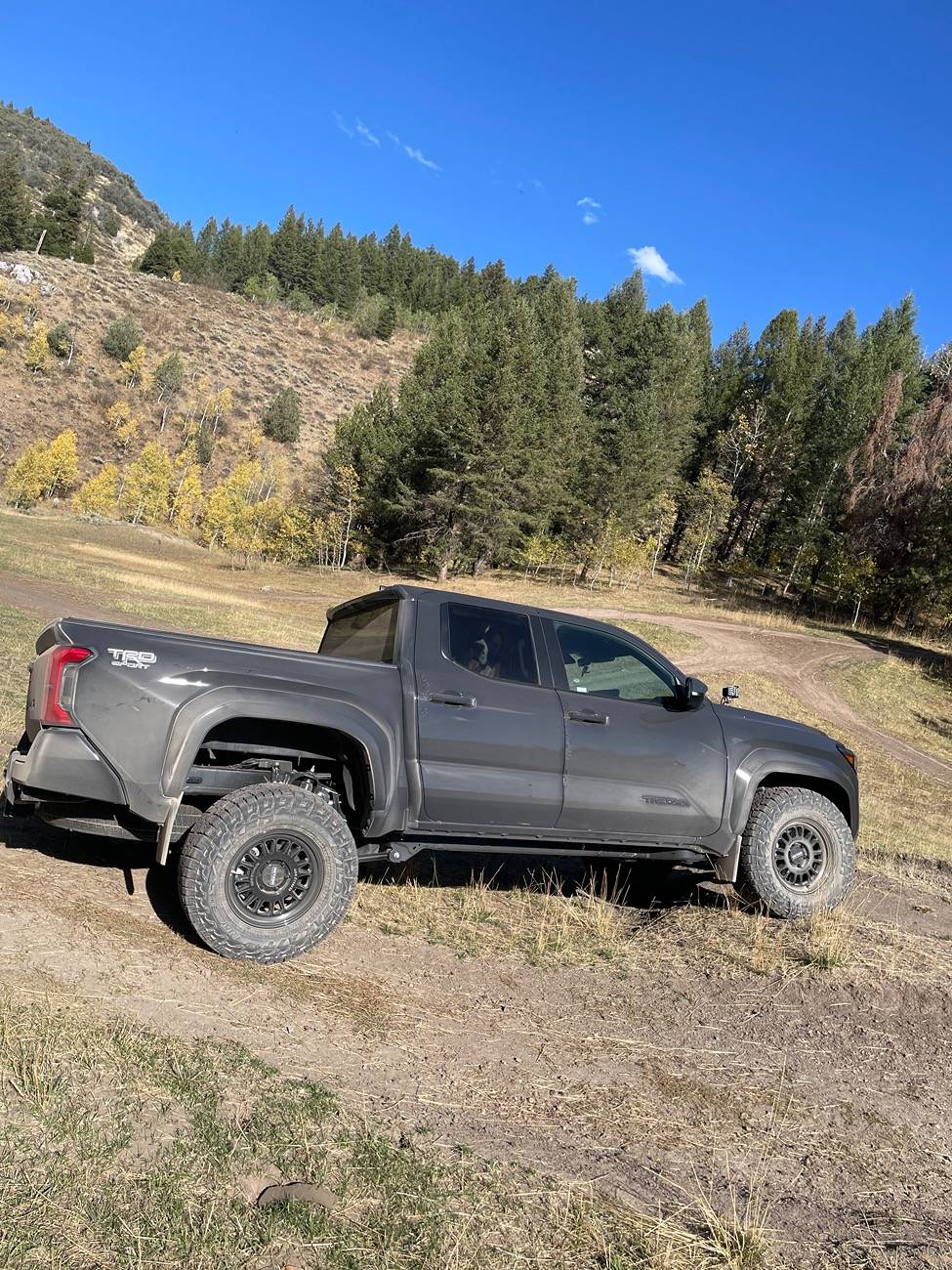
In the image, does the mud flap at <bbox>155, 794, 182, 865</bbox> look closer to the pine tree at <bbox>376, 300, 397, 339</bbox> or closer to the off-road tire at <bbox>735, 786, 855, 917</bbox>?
the off-road tire at <bbox>735, 786, 855, 917</bbox>

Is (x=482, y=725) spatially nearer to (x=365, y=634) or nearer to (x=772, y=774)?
(x=365, y=634)

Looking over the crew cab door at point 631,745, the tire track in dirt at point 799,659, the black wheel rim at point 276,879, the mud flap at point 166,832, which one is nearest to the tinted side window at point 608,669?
the crew cab door at point 631,745

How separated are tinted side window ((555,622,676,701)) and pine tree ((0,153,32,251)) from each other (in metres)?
110

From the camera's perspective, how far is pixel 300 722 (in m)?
4.32

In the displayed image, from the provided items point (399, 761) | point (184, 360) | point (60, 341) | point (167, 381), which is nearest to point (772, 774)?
point (399, 761)

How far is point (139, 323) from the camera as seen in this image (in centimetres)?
9275

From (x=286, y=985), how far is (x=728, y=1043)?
224 cm

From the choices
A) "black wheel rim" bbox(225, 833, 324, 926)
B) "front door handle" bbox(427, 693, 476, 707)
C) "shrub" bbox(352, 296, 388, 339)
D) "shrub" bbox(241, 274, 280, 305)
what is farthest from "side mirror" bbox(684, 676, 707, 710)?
"shrub" bbox(241, 274, 280, 305)

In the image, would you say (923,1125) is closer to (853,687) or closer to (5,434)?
(853,687)

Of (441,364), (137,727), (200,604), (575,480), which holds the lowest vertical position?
(200,604)

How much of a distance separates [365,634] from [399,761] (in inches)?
43.5

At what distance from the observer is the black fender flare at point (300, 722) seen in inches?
160

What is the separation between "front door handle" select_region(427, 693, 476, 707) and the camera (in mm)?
4660

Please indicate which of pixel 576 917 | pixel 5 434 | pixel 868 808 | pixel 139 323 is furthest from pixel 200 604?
pixel 139 323
